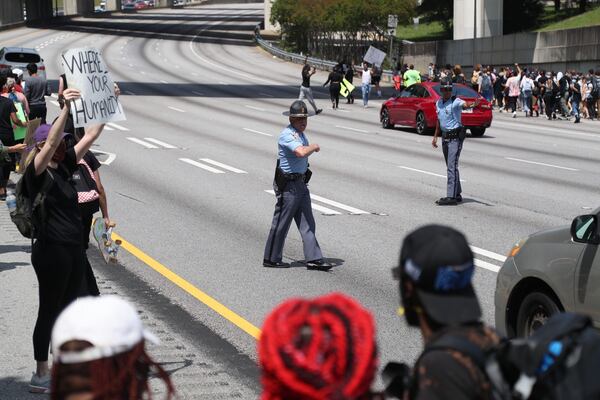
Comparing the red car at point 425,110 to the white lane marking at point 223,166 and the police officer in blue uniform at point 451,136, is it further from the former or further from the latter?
the police officer in blue uniform at point 451,136

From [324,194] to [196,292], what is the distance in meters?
8.02

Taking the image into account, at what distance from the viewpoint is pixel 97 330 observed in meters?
3.11

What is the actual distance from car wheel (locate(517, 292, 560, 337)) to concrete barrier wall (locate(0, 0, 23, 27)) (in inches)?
3472

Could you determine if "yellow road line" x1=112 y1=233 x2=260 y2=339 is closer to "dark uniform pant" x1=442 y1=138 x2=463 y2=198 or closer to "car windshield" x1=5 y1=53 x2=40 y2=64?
"dark uniform pant" x1=442 y1=138 x2=463 y2=198

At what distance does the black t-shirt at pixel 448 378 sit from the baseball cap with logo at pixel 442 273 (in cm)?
19

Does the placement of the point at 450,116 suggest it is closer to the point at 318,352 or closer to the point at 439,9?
the point at 318,352

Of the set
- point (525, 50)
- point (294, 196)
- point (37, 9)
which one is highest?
point (37, 9)

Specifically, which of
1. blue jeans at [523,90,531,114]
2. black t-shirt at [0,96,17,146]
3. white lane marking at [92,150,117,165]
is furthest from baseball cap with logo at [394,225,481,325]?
blue jeans at [523,90,531,114]

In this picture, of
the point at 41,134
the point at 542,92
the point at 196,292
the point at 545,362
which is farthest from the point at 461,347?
the point at 542,92

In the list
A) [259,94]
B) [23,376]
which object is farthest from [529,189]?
[259,94]

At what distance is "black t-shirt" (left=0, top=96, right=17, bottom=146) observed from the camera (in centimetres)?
1692

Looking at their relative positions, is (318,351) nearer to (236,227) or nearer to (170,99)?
(236,227)

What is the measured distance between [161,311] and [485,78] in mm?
33306

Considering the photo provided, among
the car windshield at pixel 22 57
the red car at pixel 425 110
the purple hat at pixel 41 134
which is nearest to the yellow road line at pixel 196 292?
the purple hat at pixel 41 134
